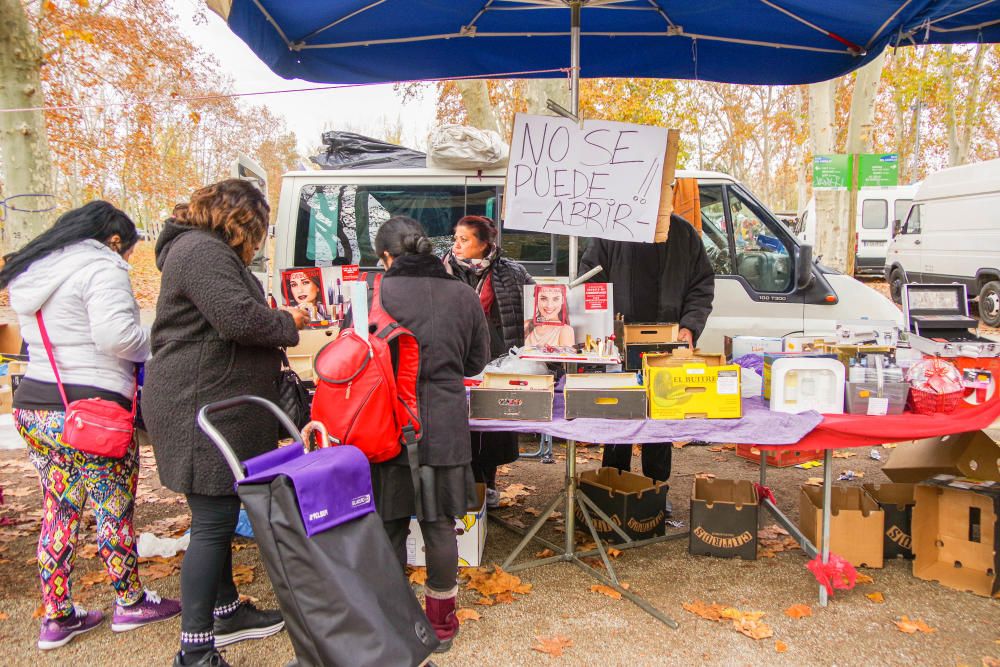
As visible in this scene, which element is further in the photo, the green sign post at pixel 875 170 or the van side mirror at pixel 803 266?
the green sign post at pixel 875 170

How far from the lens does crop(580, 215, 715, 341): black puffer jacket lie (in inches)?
166

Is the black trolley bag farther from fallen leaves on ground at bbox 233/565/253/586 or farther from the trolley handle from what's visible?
fallen leaves on ground at bbox 233/565/253/586

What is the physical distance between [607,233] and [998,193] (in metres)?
11.6

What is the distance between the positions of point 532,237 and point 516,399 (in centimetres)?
319

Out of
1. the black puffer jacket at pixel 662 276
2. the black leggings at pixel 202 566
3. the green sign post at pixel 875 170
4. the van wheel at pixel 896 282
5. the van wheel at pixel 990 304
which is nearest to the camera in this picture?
the black leggings at pixel 202 566

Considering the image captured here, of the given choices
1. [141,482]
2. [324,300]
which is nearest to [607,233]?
[324,300]

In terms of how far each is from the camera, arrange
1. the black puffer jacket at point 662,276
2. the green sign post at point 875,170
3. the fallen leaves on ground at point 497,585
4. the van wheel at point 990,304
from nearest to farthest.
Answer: the fallen leaves on ground at point 497,585, the black puffer jacket at point 662,276, the van wheel at point 990,304, the green sign post at point 875,170

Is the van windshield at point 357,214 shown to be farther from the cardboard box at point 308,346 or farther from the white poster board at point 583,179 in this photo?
the white poster board at point 583,179

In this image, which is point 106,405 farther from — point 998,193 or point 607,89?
point 607,89

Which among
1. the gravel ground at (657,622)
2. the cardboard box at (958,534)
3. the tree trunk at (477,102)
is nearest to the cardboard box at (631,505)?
the gravel ground at (657,622)

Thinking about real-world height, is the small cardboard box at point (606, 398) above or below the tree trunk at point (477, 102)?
below

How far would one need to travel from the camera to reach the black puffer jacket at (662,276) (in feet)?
13.8

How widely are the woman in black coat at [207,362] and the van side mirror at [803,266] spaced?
4332mm

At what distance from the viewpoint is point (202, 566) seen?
2602mm
